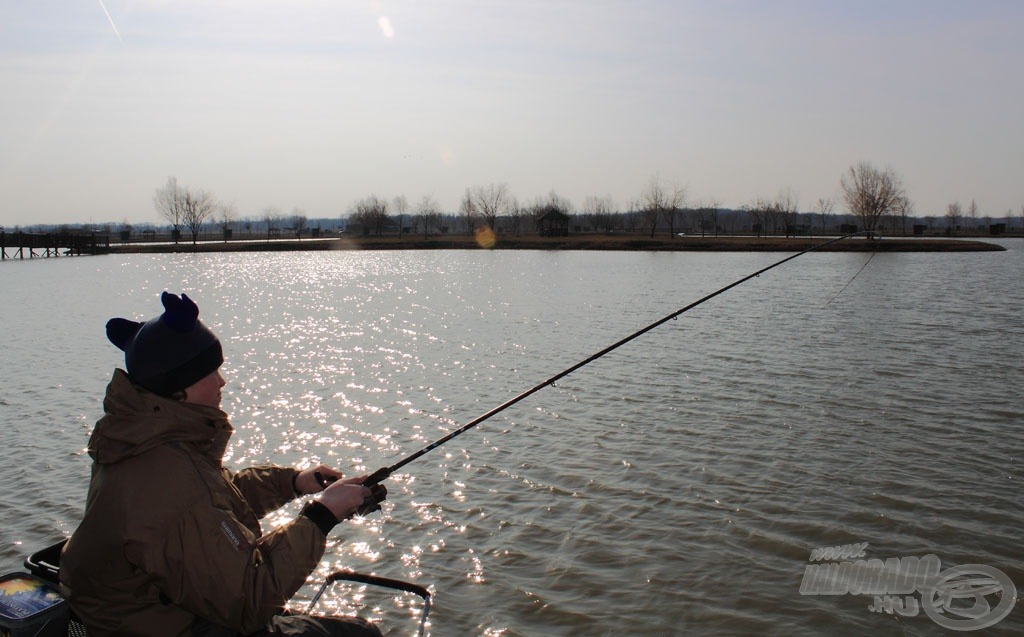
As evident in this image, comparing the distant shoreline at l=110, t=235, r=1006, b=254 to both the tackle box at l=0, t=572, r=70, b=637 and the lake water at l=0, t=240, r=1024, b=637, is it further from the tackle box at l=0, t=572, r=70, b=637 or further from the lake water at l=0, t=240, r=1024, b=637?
the tackle box at l=0, t=572, r=70, b=637

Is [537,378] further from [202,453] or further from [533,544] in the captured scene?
[202,453]

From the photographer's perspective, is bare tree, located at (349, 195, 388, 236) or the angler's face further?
bare tree, located at (349, 195, 388, 236)

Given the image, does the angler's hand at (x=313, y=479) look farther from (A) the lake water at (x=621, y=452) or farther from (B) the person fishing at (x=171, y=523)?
(A) the lake water at (x=621, y=452)

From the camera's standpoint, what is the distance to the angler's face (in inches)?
121

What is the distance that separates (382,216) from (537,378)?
12191cm

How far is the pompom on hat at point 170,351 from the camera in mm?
2945

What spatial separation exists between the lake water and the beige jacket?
2858mm

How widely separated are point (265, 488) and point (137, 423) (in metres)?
1.10

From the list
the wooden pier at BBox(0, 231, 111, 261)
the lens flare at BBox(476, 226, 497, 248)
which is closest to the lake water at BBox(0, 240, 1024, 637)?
the wooden pier at BBox(0, 231, 111, 261)

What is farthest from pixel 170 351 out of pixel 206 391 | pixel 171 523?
pixel 171 523

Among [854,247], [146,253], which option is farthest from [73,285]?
[854,247]

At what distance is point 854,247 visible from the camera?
7100 centimetres

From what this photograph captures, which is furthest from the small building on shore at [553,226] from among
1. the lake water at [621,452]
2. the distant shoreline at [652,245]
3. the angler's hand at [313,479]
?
the angler's hand at [313,479]

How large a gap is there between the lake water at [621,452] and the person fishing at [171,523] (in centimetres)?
284
